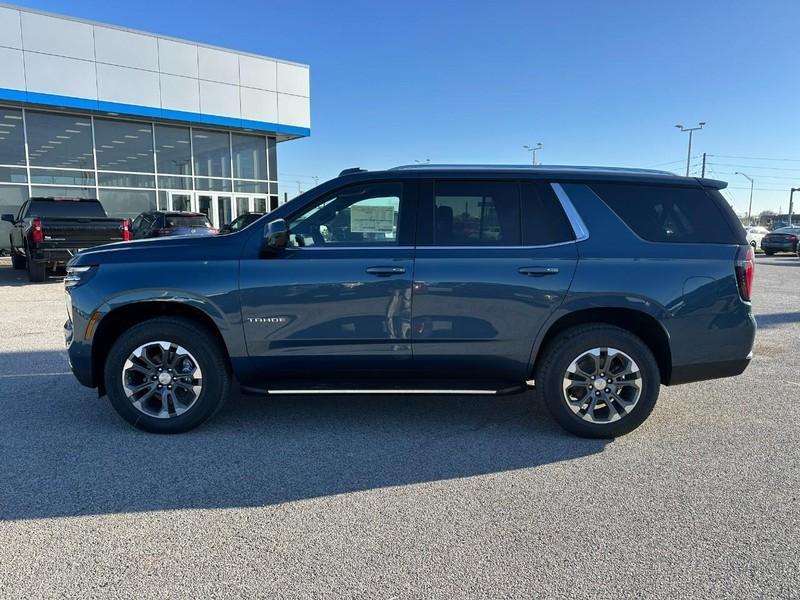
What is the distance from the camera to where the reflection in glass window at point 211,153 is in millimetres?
23672

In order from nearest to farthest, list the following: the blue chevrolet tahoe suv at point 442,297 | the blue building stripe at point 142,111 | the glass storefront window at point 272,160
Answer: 1. the blue chevrolet tahoe suv at point 442,297
2. the blue building stripe at point 142,111
3. the glass storefront window at point 272,160

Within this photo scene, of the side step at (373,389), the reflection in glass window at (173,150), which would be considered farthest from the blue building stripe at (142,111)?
the side step at (373,389)

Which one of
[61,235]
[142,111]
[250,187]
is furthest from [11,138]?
[61,235]

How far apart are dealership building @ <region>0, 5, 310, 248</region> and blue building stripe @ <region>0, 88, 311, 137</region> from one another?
0.04 meters

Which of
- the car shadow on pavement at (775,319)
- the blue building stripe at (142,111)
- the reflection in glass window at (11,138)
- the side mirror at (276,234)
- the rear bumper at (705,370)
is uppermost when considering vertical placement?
the blue building stripe at (142,111)

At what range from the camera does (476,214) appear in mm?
4055

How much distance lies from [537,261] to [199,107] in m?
21.8

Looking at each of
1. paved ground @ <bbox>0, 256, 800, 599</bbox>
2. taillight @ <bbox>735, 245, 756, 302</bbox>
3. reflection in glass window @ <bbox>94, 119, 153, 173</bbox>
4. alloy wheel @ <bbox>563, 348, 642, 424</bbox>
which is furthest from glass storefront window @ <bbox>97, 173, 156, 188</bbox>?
taillight @ <bbox>735, 245, 756, 302</bbox>

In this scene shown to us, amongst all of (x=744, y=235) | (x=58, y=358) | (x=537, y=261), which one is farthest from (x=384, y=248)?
(x=58, y=358)

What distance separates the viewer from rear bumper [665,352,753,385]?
4.01 metres

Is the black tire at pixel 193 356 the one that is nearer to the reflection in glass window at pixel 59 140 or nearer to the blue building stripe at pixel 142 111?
the blue building stripe at pixel 142 111

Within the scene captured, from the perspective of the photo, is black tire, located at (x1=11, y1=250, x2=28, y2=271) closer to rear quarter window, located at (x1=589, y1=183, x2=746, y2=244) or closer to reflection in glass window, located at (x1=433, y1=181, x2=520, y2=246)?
reflection in glass window, located at (x1=433, y1=181, x2=520, y2=246)

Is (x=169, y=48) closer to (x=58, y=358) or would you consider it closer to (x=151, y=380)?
(x=58, y=358)

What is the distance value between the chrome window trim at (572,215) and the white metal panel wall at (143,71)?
2117cm
